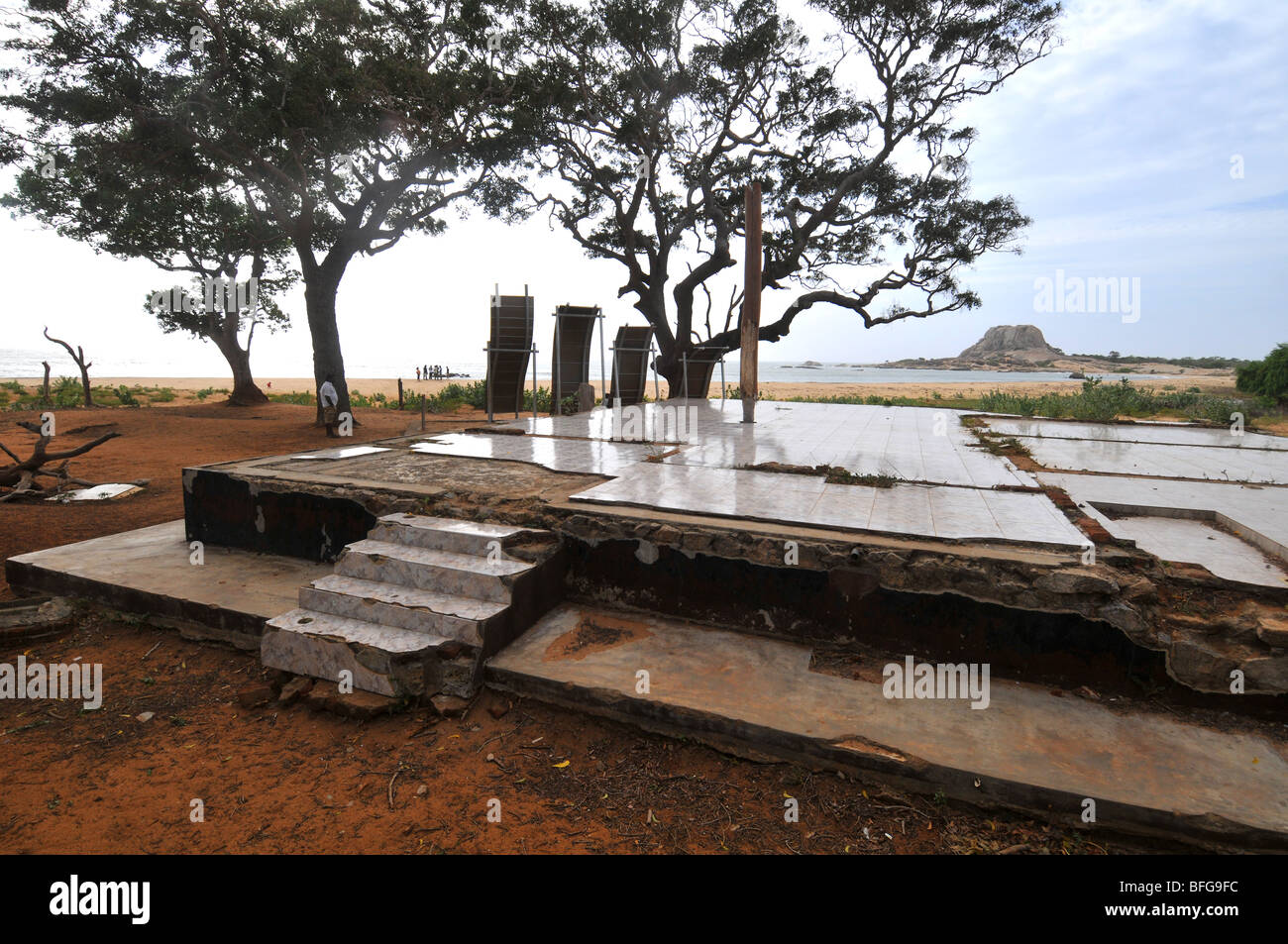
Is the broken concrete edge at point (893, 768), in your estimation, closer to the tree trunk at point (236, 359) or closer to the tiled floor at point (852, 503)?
the tiled floor at point (852, 503)

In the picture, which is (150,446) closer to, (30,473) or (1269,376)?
(30,473)

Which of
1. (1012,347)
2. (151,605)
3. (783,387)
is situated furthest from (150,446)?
(1012,347)

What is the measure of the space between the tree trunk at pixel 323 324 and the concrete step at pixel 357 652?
10.7 meters

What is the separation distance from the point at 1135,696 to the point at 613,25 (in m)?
16.7

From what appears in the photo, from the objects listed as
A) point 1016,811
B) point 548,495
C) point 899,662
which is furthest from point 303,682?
point 1016,811

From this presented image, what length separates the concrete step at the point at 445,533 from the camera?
331 centimetres

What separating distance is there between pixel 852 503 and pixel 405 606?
7.88 feet

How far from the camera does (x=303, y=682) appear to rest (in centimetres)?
285

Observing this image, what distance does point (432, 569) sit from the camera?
3139 millimetres

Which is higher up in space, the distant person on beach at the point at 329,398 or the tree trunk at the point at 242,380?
the tree trunk at the point at 242,380

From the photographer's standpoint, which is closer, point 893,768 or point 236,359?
point 893,768

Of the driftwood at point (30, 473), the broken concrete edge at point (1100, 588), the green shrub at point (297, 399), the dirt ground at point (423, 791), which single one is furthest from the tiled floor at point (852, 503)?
the green shrub at point (297, 399)

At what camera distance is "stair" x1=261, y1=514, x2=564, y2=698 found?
9.02 feet

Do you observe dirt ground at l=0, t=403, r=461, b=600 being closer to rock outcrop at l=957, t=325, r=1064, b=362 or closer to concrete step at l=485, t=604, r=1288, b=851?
concrete step at l=485, t=604, r=1288, b=851
